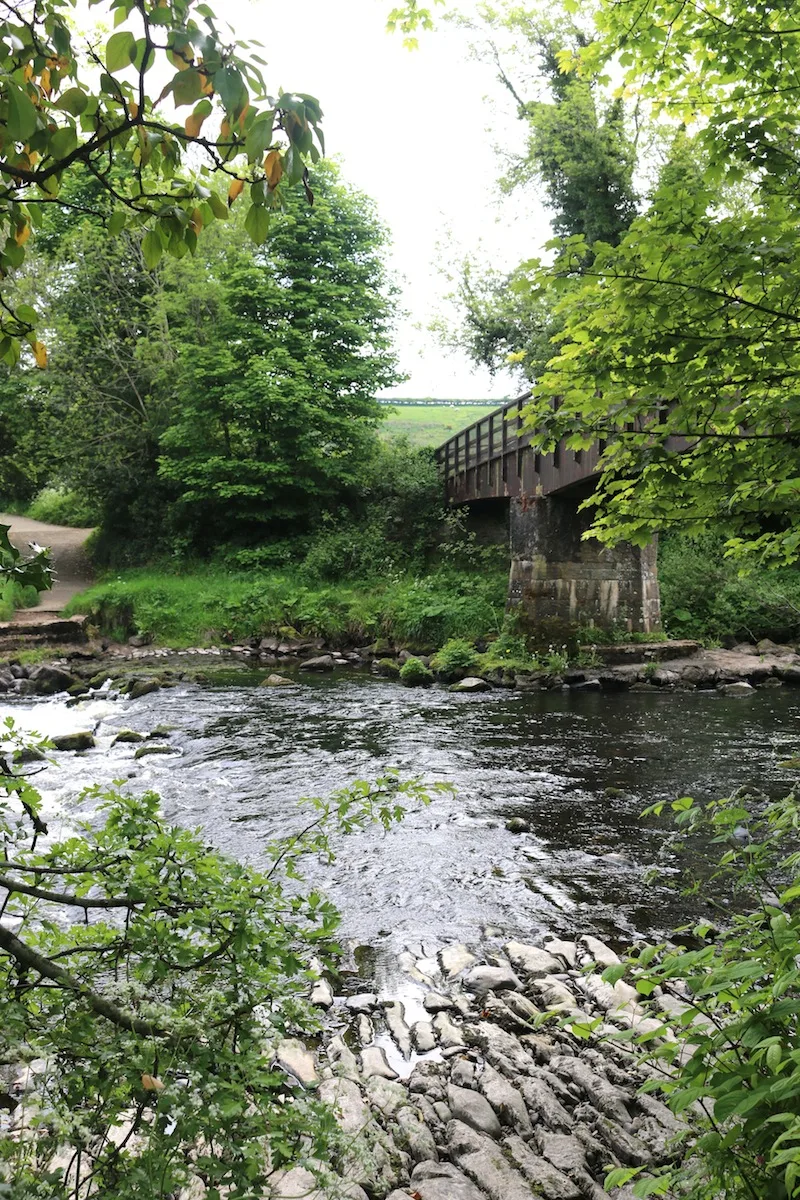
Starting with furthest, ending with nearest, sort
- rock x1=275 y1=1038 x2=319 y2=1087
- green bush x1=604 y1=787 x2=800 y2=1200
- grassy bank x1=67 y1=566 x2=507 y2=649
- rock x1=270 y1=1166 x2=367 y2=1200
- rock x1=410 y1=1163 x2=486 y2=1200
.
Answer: grassy bank x1=67 y1=566 x2=507 y2=649 → rock x1=275 y1=1038 x2=319 y2=1087 → rock x1=410 y1=1163 x2=486 y2=1200 → rock x1=270 y1=1166 x2=367 y2=1200 → green bush x1=604 y1=787 x2=800 y2=1200

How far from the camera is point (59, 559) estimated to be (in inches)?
1237

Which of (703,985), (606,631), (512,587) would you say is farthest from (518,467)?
(703,985)

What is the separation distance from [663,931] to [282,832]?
364 cm

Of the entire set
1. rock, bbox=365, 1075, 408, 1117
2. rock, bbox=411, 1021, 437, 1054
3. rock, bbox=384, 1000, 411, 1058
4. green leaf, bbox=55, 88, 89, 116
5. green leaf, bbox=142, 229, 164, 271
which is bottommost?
rock, bbox=384, 1000, 411, 1058

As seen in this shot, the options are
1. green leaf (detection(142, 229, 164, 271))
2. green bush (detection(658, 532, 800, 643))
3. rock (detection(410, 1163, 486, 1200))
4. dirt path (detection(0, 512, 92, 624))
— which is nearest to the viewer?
green leaf (detection(142, 229, 164, 271))

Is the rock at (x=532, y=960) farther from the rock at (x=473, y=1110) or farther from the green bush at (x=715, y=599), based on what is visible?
the green bush at (x=715, y=599)

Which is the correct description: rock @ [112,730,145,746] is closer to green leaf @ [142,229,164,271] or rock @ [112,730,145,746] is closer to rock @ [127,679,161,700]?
rock @ [127,679,161,700]

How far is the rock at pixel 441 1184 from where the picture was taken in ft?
10.3

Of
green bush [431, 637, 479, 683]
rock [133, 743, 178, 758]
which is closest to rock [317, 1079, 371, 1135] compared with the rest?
rock [133, 743, 178, 758]

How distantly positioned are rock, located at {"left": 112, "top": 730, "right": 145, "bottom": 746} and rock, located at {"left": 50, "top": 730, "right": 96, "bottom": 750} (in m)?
0.41

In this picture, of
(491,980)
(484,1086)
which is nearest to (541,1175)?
(484,1086)

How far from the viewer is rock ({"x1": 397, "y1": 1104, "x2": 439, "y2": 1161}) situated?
3.44 m

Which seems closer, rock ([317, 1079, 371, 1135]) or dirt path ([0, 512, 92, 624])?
rock ([317, 1079, 371, 1135])

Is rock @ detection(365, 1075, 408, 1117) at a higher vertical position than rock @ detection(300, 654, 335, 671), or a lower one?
lower
